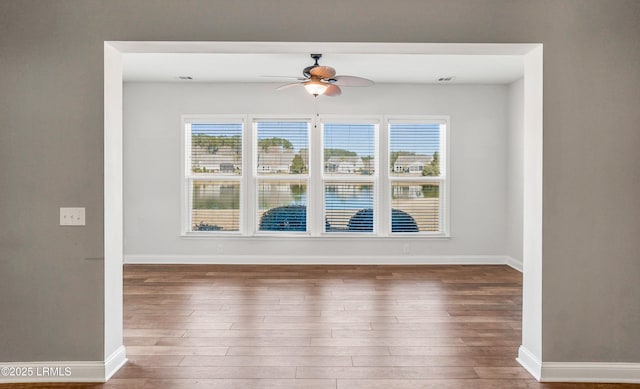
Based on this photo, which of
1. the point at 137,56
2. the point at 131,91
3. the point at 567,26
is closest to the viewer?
the point at 567,26

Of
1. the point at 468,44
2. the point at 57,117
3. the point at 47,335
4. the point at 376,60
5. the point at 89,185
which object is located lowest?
the point at 47,335


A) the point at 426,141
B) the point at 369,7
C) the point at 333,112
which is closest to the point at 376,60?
the point at 333,112

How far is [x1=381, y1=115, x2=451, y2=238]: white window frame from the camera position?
256 inches

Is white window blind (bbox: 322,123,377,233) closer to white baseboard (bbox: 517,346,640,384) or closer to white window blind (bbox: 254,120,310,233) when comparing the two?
white window blind (bbox: 254,120,310,233)

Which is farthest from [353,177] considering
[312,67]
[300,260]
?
[312,67]

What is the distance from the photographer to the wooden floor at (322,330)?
2830mm

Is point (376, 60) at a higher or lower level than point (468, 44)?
higher

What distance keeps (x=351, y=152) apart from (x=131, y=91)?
134 inches

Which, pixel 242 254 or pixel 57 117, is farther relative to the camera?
pixel 242 254

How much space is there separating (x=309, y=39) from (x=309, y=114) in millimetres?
3668

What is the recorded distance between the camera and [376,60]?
516cm

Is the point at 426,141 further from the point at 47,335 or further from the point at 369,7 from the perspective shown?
the point at 47,335

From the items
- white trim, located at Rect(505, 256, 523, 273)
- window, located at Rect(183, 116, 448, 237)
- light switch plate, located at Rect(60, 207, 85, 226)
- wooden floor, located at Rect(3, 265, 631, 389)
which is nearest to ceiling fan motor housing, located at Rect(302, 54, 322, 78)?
window, located at Rect(183, 116, 448, 237)

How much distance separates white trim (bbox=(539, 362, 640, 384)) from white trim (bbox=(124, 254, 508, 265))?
12.2 feet
